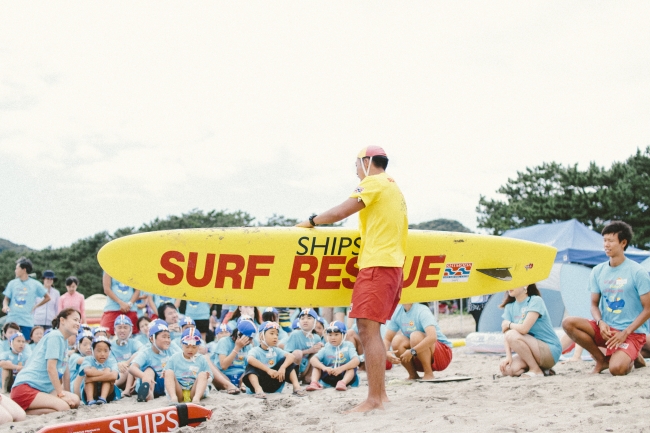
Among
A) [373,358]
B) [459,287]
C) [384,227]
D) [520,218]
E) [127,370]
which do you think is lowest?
[127,370]

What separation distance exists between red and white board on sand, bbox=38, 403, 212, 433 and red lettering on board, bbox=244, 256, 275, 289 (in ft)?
3.69

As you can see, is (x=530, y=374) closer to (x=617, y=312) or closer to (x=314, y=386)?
(x=617, y=312)

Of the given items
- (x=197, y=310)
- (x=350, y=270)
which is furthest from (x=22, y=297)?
(x=350, y=270)

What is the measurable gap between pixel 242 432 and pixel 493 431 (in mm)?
1336

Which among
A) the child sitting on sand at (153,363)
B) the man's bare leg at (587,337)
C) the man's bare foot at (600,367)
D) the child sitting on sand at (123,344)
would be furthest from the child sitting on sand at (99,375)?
the man's bare foot at (600,367)

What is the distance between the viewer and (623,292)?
4516mm

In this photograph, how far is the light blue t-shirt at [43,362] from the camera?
4566mm

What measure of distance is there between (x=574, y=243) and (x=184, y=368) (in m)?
7.30

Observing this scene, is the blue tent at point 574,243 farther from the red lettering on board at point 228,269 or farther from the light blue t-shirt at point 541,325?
the red lettering on board at point 228,269

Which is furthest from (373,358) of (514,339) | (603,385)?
(514,339)

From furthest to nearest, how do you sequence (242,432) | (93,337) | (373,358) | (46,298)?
(46,298) → (93,337) → (373,358) → (242,432)

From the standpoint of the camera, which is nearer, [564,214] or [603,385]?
[603,385]

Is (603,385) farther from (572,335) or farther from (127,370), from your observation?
(127,370)

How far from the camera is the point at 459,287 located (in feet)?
16.0
